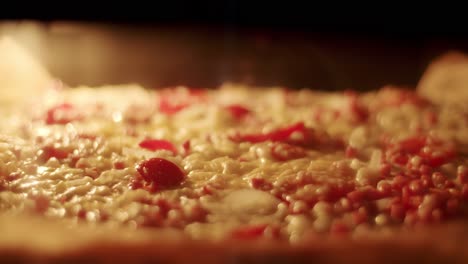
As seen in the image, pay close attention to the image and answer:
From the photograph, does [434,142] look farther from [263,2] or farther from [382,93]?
[263,2]

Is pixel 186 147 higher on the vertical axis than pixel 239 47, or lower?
lower

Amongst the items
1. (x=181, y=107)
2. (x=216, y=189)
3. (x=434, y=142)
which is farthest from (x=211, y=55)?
(x=216, y=189)

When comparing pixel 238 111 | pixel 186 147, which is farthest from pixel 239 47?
pixel 186 147

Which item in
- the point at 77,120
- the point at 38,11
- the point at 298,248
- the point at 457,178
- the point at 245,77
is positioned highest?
the point at 38,11

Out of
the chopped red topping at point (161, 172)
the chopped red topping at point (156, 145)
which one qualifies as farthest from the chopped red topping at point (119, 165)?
the chopped red topping at point (156, 145)

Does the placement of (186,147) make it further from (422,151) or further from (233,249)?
(233,249)

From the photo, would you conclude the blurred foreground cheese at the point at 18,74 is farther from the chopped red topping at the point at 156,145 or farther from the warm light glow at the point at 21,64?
the chopped red topping at the point at 156,145

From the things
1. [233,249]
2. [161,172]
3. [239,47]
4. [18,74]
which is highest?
[239,47]
